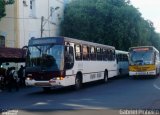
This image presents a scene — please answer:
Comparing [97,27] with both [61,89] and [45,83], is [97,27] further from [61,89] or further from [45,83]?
[45,83]

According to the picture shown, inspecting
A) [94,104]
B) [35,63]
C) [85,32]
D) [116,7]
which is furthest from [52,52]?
[116,7]

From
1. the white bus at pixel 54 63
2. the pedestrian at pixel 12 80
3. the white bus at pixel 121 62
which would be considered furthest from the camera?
the white bus at pixel 121 62

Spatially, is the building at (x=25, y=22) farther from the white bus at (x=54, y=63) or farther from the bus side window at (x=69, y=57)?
the bus side window at (x=69, y=57)

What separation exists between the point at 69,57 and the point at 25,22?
48.5ft

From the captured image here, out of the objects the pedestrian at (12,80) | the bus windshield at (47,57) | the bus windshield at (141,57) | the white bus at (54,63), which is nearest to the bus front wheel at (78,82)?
the white bus at (54,63)

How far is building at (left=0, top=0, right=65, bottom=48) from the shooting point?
35500 mm

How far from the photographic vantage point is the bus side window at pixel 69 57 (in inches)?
893

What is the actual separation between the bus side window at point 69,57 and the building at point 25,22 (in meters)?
12.9

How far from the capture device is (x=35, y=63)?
22.8 meters

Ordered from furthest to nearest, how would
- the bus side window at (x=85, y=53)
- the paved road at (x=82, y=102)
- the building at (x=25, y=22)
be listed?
the building at (x=25, y=22) < the bus side window at (x=85, y=53) < the paved road at (x=82, y=102)

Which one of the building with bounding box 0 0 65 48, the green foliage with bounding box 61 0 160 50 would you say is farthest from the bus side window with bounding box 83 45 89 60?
the green foliage with bounding box 61 0 160 50

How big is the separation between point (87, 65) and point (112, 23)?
2126 cm

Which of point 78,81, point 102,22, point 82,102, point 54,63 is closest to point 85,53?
point 78,81

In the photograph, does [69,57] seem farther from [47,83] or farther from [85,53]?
[85,53]
